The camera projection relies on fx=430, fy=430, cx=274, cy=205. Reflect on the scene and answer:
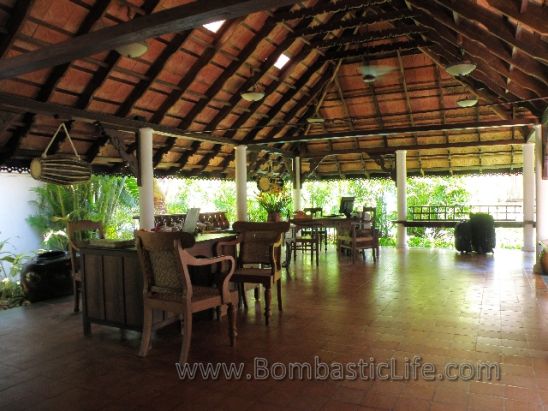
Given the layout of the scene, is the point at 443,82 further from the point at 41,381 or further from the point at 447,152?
the point at 41,381

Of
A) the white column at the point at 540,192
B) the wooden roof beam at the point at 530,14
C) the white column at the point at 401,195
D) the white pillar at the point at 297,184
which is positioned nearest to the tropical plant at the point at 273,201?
the wooden roof beam at the point at 530,14

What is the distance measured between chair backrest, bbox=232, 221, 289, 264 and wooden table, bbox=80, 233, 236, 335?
0.42 meters

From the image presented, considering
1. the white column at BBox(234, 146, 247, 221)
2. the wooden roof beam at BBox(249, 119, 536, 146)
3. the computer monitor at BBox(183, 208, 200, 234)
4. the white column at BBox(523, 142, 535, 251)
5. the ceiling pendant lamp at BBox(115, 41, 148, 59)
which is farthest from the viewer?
the white column at BBox(234, 146, 247, 221)

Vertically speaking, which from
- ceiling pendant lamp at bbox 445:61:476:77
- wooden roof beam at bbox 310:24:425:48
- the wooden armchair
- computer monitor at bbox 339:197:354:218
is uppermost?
wooden roof beam at bbox 310:24:425:48

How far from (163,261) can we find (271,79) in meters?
6.61

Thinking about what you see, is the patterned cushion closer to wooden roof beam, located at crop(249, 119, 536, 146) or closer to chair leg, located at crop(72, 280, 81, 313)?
chair leg, located at crop(72, 280, 81, 313)

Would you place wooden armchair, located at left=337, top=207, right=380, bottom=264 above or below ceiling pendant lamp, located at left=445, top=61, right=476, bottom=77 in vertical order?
below

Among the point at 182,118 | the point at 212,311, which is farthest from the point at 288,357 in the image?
the point at 182,118

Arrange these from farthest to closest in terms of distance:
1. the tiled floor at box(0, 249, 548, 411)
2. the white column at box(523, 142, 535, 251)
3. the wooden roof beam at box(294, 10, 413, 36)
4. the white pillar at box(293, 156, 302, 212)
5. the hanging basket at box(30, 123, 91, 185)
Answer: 1. the white pillar at box(293, 156, 302, 212)
2. the white column at box(523, 142, 535, 251)
3. the wooden roof beam at box(294, 10, 413, 36)
4. the hanging basket at box(30, 123, 91, 185)
5. the tiled floor at box(0, 249, 548, 411)

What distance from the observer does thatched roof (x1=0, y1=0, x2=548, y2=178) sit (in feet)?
15.8

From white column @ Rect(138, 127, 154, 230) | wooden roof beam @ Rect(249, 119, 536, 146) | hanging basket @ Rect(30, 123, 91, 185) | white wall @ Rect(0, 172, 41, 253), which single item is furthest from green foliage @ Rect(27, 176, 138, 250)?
wooden roof beam @ Rect(249, 119, 536, 146)

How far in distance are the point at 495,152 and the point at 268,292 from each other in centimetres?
974

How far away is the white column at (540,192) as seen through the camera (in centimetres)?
746

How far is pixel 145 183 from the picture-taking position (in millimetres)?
7516
